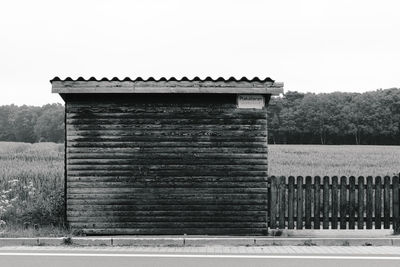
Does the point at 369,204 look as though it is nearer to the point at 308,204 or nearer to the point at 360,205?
the point at 360,205

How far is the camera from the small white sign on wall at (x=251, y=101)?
11805mm

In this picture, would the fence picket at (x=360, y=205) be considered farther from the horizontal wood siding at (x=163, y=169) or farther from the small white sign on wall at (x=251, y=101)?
the small white sign on wall at (x=251, y=101)

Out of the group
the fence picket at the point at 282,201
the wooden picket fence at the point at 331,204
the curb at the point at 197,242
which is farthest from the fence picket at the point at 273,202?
the curb at the point at 197,242

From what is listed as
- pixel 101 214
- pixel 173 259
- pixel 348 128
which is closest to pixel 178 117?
pixel 101 214

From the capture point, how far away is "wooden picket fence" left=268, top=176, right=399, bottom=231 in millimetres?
12195

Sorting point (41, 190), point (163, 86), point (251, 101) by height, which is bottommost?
point (41, 190)

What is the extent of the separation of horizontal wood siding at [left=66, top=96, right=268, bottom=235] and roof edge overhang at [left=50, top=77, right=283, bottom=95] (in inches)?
16.1

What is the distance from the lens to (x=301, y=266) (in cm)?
849

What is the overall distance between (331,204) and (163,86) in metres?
4.21

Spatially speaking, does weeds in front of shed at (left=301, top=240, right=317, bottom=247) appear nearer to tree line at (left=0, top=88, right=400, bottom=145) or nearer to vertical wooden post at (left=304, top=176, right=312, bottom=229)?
vertical wooden post at (left=304, top=176, right=312, bottom=229)

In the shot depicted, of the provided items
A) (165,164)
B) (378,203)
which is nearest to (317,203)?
(378,203)

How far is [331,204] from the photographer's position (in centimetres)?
1227

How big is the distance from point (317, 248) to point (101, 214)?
4372mm

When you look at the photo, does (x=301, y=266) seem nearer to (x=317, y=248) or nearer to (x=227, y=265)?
(x=227, y=265)
